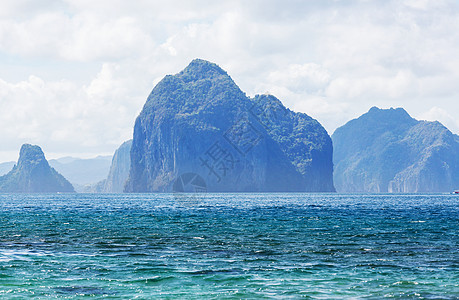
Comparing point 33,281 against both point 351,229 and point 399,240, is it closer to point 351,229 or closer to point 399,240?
point 399,240

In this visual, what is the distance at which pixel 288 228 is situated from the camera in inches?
2250

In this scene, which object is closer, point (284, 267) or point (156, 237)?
point (284, 267)

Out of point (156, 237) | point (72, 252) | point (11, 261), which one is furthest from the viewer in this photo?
point (156, 237)

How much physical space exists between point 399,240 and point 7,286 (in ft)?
97.3

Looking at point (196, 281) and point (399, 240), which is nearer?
point (196, 281)

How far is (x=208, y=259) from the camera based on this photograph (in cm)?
3344

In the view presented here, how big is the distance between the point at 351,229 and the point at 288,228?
609 cm

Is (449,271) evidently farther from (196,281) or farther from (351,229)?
(351,229)

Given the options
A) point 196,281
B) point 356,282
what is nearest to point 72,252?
point 196,281

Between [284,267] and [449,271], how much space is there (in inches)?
325

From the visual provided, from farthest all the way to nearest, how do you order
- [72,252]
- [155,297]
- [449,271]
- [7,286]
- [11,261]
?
[72,252], [11,261], [449,271], [7,286], [155,297]

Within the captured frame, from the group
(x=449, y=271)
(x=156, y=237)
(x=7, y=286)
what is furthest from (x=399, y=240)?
(x=7, y=286)

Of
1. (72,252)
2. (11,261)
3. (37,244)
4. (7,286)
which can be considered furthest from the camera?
(37,244)

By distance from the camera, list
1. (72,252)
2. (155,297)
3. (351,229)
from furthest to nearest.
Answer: (351,229) < (72,252) < (155,297)
